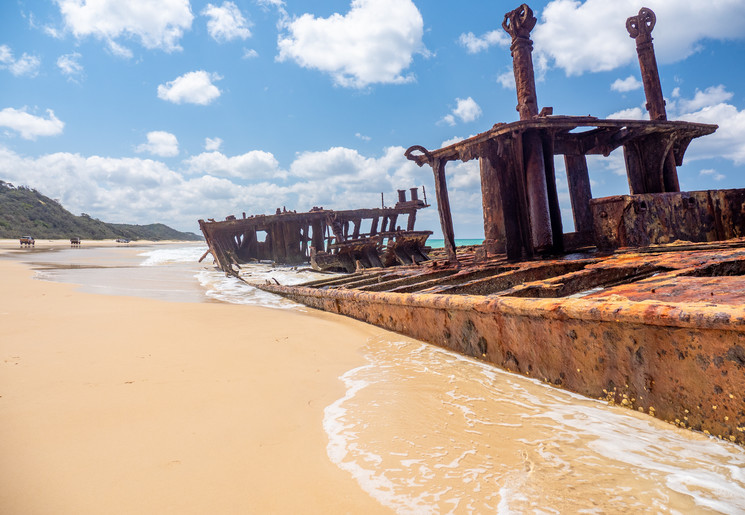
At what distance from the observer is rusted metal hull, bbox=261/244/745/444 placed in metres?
1.51

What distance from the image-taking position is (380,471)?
4.63ft

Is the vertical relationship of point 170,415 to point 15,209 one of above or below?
below

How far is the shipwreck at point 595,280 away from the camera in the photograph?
5.30 feet

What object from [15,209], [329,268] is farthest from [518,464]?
[15,209]

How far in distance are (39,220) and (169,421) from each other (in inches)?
3204

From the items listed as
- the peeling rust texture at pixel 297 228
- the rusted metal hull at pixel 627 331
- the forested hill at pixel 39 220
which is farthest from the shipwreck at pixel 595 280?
the forested hill at pixel 39 220

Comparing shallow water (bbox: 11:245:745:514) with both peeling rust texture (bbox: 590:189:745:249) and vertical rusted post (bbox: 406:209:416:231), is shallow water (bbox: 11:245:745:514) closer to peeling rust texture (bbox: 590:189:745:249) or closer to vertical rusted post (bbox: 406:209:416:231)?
peeling rust texture (bbox: 590:189:745:249)

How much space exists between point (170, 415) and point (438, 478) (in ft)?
4.04

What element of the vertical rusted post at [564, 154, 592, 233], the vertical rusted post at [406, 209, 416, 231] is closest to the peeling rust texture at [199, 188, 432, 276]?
the vertical rusted post at [406, 209, 416, 231]

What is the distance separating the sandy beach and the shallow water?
166mm

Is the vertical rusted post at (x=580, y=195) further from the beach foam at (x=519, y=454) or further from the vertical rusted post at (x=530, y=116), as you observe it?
the beach foam at (x=519, y=454)

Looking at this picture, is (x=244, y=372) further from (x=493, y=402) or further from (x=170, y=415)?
(x=493, y=402)

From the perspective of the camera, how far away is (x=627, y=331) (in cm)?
179

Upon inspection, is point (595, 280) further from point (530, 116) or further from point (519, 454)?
point (530, 116)
